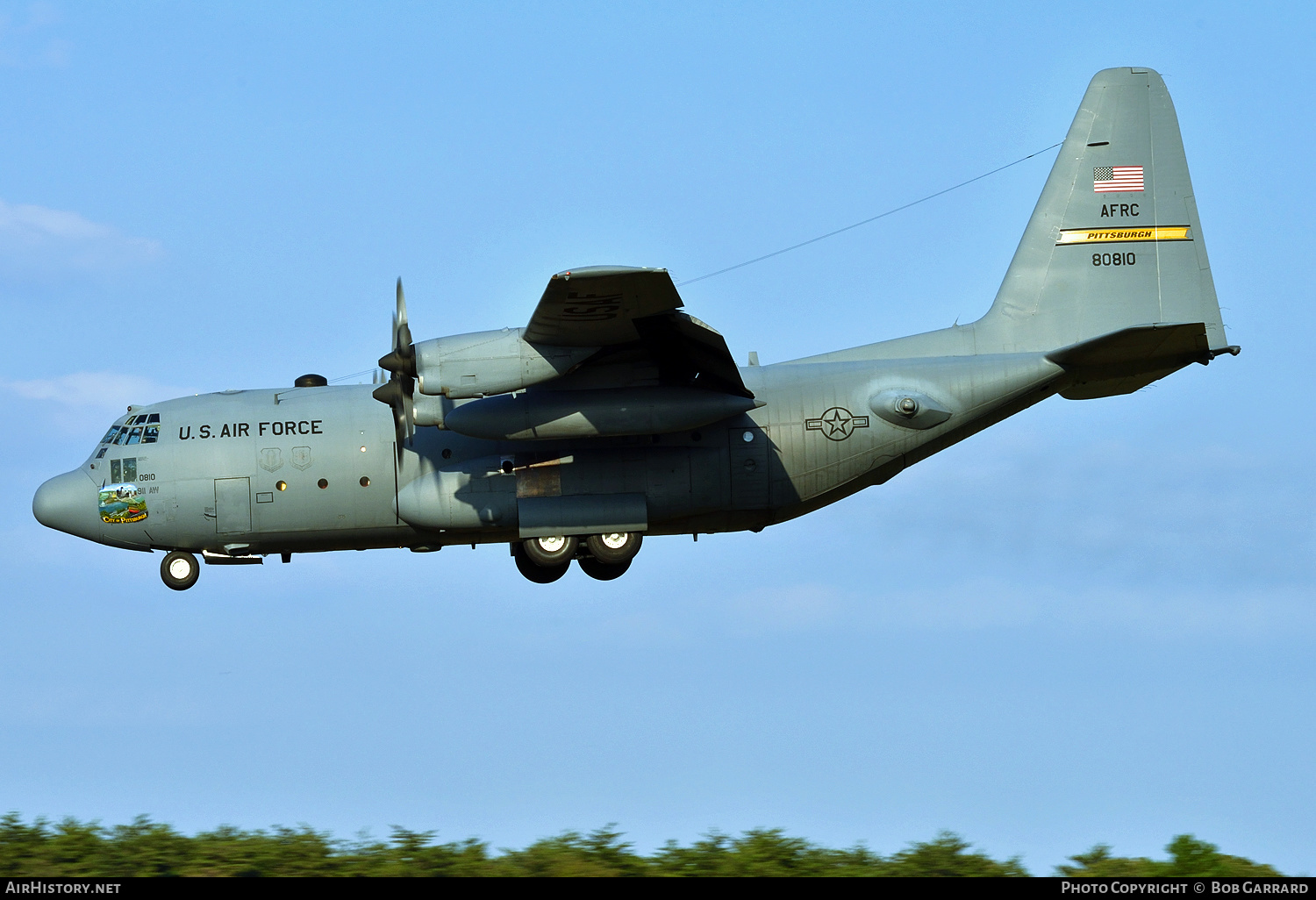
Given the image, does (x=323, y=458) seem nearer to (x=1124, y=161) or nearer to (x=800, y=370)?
(x=800, y=370)

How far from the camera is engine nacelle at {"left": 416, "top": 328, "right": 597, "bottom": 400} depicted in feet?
55.9

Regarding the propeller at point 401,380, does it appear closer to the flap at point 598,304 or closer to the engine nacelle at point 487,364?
the engine nacelle at point 487,364

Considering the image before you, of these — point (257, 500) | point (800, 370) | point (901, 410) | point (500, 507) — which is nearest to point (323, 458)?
point (257, 500)

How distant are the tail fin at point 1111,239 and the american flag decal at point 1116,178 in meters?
0.01

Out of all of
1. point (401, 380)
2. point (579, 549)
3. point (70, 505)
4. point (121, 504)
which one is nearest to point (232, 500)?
point (121, 504)

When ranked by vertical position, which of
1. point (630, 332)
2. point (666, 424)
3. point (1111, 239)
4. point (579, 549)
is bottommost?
point (579, 549)

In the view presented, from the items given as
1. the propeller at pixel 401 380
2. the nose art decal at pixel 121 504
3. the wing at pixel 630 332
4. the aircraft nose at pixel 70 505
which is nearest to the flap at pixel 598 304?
the wing at pixel 630 332

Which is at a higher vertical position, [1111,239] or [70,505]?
[1111,239]

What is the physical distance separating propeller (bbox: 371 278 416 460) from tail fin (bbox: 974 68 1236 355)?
8.50m

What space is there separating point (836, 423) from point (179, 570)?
9.92 metres

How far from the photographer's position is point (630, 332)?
1723 cm

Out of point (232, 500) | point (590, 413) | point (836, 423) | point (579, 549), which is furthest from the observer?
point (579, 549)

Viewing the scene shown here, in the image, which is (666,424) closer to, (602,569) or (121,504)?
(602,569)

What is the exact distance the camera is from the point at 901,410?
19406mm
